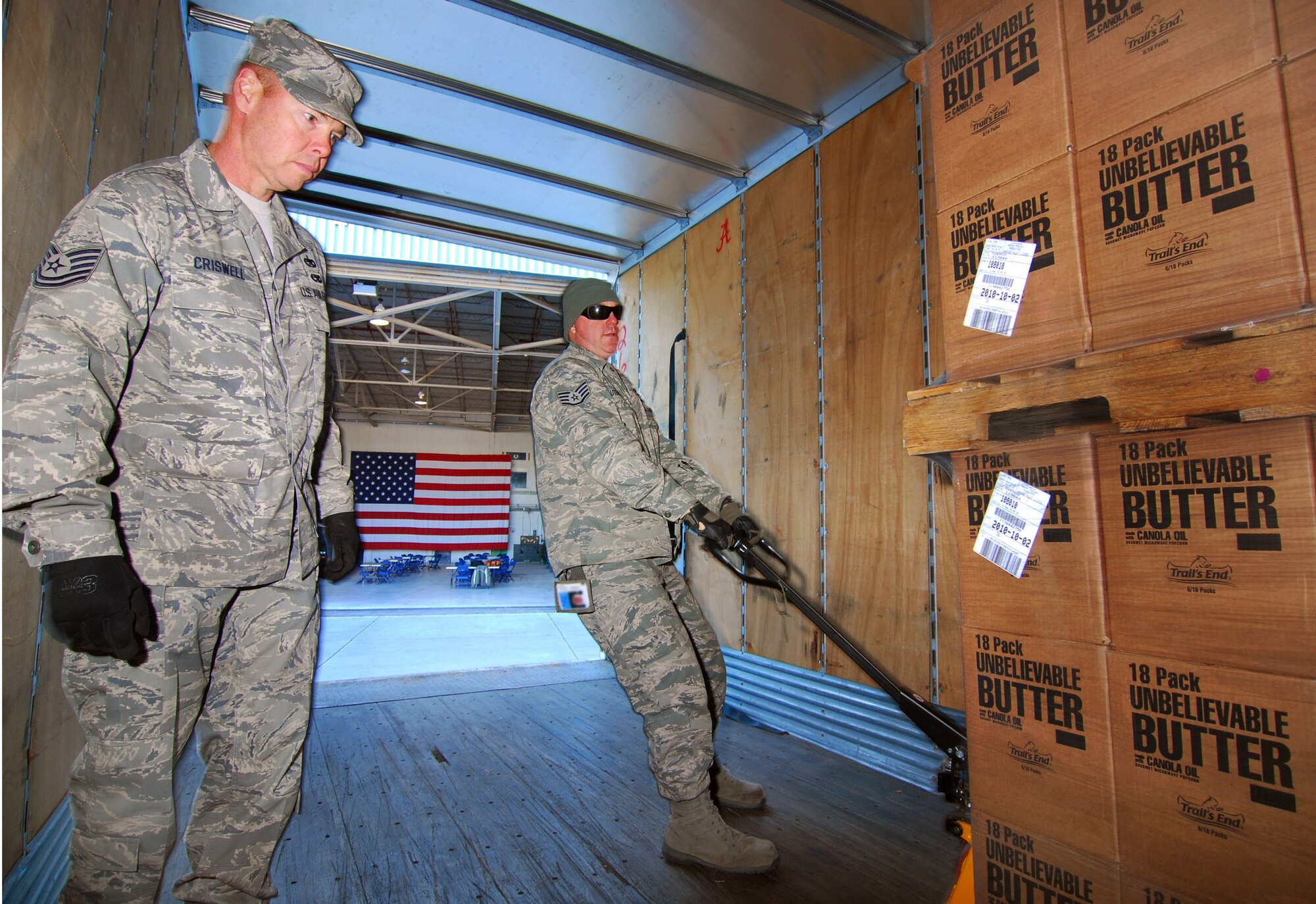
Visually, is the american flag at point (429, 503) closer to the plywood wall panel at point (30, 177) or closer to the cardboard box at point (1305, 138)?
the plywood wall panel at point (30, 177)

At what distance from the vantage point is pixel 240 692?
1.51 meters

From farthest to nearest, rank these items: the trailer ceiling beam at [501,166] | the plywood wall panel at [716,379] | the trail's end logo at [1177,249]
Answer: the plywood wall panel at [716,379] < the trailer ceiling beam at [501,166] < the trail's end logo at [1177,249]

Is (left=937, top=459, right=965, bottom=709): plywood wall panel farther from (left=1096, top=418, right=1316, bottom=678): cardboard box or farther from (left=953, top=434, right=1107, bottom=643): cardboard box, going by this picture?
(left=1096, top=418, right=1316, bottom=678): cardboard box

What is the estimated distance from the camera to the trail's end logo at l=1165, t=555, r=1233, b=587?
886 millimetres

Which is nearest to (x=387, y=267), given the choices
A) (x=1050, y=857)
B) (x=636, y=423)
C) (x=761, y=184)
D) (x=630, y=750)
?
(x=761, y=184)

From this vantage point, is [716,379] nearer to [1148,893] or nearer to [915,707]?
[915,707]

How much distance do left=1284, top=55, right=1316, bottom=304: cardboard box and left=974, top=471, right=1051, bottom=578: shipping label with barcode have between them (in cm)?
47

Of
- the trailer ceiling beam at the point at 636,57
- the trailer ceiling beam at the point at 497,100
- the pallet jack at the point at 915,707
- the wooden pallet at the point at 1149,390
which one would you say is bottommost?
the pallet jack at the point at 915,707

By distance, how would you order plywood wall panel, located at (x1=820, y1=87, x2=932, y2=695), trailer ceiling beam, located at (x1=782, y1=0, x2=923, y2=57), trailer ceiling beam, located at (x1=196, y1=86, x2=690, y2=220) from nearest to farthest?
trailer ceiling beam, located at (x1=782, y1=0, x2=923, y2=57) < plywood wall panel, located at (x1=820, y1=87, x2=932, y2=695) < trailer ceiling beam, located at (x1=196, y1=86, x2=690, y2=220)

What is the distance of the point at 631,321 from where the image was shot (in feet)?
17.8

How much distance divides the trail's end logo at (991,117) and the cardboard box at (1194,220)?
0.21 meters

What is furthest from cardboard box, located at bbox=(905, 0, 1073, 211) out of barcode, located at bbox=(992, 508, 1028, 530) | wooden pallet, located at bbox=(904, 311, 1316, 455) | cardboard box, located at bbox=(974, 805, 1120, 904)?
cardboard box, located at bbox=(974, 805, 1120, 904)

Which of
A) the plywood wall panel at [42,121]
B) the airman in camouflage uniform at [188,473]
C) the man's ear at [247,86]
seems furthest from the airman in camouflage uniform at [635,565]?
the plywood wall panel at [42,121]

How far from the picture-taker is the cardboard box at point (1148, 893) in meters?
0.89
